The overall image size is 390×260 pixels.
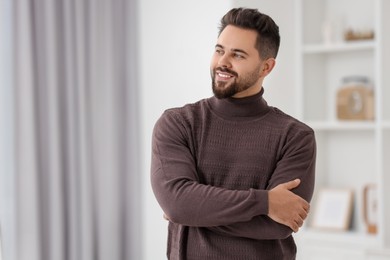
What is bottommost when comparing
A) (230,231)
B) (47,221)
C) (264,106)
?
(47,221)

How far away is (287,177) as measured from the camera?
1.73m

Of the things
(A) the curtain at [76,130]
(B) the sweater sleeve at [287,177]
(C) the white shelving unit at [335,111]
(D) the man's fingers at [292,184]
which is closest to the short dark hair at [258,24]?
(B) the sweater sleeve at [287,177]

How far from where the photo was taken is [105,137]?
2906 millimetres

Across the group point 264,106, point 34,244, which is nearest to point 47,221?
point 34,244

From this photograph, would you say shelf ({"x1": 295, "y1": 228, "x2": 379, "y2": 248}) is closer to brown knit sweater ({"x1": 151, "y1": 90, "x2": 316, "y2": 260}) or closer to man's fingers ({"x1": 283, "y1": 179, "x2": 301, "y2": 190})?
brown knit sweater ({"x1": 151, "y1": 90, "x2": 316, "y2": 260})

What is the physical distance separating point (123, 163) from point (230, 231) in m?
1.42

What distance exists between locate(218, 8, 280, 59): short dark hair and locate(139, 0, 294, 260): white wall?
1.16 metres

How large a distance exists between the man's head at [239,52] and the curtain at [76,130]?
3.41 ft

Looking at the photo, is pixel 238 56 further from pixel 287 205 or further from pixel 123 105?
pixel 123 105

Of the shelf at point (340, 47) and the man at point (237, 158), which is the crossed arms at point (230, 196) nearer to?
the man at point (237, 158)

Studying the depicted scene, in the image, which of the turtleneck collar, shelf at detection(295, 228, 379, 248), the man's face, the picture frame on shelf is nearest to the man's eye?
the man's face

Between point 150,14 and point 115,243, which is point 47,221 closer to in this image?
point 115,243

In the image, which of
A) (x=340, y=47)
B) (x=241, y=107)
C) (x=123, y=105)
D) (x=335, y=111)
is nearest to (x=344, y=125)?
(x=335, y=111)

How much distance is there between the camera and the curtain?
2.49 m
